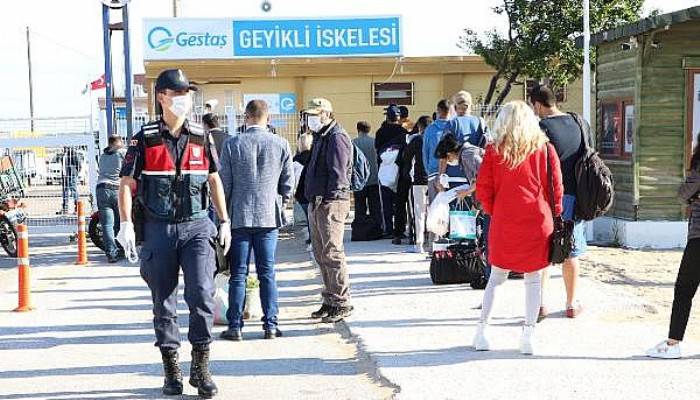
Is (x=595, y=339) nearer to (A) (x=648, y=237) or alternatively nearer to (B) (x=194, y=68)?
(A) (x=648, y=237)

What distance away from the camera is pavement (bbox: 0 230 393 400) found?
659cm

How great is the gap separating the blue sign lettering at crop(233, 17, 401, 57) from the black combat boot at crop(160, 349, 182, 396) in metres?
19.4

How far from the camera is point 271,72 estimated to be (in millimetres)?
25797

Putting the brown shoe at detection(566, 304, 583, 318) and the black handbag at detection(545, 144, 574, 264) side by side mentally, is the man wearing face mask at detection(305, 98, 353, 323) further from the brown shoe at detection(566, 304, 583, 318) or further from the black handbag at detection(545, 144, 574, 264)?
the black handbag at detection(545, 144, 574, 264)

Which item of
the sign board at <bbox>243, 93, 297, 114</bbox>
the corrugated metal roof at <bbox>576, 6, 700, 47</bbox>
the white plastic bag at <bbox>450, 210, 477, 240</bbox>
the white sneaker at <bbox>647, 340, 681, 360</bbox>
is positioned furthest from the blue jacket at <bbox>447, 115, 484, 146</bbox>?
the sign board at <bbox>243, 93, 297, 114</bbox>

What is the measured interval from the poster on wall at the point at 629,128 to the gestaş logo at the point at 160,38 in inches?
540

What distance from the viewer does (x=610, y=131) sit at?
16016mm

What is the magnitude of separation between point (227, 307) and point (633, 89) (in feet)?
28.0

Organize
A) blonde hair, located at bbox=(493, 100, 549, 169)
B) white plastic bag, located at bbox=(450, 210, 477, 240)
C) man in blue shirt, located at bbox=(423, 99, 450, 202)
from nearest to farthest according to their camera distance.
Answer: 1. blonde hair, located at bbox=(493, 100, 549, 169)
2. white plastic bag, located at bbox=(450, 210, 477, 240)
3. man in blue shirt, located at bbox=(423, 99, 450, 202)

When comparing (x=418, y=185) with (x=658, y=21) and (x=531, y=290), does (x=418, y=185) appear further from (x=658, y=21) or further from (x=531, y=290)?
(x=531, y=290)

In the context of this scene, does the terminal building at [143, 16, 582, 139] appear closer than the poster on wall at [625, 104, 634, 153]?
No

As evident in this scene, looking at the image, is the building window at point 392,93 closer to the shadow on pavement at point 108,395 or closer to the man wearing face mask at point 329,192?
the man wearing face mask at point 329,192

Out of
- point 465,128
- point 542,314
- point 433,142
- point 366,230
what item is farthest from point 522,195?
point 366,230

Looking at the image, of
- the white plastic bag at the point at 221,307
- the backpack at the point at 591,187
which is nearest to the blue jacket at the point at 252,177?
the white plastic bag at the point at 221,307
